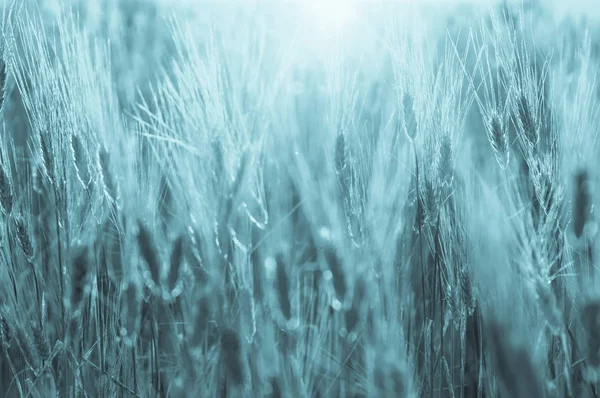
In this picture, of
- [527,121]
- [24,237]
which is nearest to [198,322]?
[24,237]

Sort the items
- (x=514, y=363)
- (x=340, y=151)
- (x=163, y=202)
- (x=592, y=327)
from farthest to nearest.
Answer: (x=163, y=202), (x=340, y=151), (x=592, y=327), (x=514, y=363)

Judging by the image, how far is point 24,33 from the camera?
0.89 meters

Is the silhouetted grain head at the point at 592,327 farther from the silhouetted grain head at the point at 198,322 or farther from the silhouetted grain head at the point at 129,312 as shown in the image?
the silhouetted grain head at the point at 129,312

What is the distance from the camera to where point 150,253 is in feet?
2.81

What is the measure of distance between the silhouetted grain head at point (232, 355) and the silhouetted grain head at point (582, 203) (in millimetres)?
548

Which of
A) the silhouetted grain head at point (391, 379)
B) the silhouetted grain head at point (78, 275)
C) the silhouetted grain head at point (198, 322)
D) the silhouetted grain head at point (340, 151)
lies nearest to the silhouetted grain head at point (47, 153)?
the silhouetted grain head at point (78, 275)

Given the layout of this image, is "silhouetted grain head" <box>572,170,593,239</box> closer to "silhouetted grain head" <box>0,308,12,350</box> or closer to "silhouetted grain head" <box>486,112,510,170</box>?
"silhouetted grain head" <box>486,112,510,170</box>

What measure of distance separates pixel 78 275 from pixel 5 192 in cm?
18

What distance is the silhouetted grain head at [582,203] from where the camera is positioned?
977 millimetres

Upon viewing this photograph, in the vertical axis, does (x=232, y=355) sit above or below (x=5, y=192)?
below

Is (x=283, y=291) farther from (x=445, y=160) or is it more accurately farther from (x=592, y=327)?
(x=592, y=327)

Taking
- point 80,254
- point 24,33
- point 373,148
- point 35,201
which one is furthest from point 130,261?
point 35,201

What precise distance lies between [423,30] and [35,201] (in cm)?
94

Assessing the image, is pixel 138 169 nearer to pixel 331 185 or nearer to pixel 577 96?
pixel 331 185
